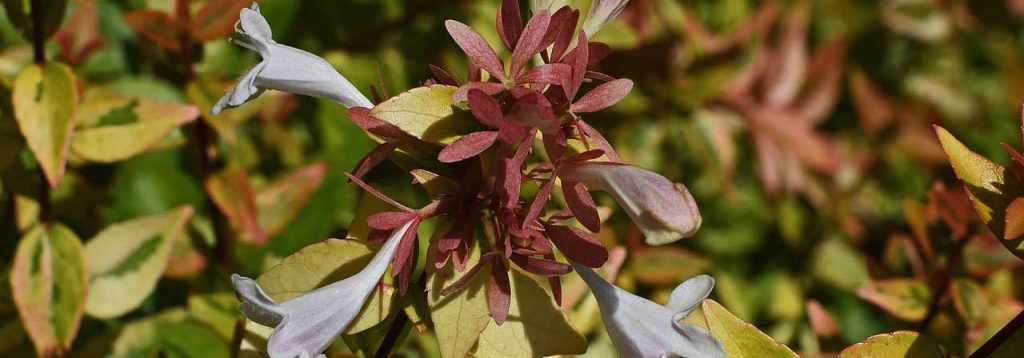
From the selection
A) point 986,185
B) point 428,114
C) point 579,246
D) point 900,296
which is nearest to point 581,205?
point 579,246

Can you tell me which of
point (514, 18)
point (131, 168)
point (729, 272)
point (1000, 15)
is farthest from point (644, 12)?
point (1000, 15)

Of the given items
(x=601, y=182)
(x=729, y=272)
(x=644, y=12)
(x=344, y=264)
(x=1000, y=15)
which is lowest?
(x=729, y=272)

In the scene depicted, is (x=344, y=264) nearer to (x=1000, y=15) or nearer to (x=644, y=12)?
(x=644, y=12)

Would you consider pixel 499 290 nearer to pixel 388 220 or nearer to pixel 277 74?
pixel 388 220

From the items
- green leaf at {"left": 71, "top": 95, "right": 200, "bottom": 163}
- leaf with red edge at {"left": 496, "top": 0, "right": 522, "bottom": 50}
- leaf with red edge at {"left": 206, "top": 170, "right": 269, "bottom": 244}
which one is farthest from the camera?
leaf with red edge at {"left": 206, "top": 170, "right": 269, "bottom": 244}

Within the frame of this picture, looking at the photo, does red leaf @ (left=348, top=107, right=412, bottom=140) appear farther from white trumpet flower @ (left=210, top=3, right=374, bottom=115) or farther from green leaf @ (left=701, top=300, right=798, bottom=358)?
green leaf @ (left=701, top=300, right=798, bottom=358)

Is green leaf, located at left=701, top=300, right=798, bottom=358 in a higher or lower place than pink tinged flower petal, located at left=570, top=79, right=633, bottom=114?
lower

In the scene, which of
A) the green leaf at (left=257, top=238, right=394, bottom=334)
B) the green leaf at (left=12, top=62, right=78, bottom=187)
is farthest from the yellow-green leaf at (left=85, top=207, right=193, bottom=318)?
the green leaf at (left=257, top=238, right=394, bottom=334)
